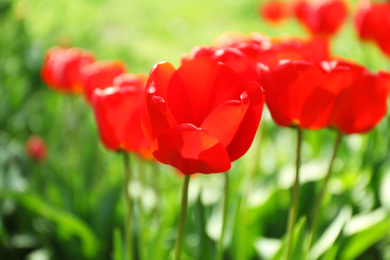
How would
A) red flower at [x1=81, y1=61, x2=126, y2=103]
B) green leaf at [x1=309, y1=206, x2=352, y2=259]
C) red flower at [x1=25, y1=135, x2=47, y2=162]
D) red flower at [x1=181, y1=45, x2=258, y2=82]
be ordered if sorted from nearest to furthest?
1. red flower at [x1=181, y1=45, x2=258, y2=82]
2. green leaf at [x1=309, y1=206, x2=352, y2=259]
3. red flower at [x1=81, y1=61, x2=126, y2=103]
4. red flower at [x1=25, y1=135, x2=47, y2=162]

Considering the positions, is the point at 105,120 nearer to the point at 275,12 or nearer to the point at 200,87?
the point at 200,87

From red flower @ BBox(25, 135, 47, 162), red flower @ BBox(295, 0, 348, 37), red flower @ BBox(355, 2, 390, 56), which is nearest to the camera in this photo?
red flower @ BBox(25, 135, 47, 162)

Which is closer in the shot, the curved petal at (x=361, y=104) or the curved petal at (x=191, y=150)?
the curved petal at (x=191, y=150)

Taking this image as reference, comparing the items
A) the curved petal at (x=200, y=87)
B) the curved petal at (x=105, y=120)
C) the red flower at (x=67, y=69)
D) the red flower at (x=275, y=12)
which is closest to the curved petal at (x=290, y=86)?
the curved petal at (x=200, y=87)

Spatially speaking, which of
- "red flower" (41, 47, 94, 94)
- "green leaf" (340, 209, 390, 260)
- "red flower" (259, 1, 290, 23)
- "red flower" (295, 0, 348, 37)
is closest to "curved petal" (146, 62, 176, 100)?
"green leaf" (340, 209, 390, 260)

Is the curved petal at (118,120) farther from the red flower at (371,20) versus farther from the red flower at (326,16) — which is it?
the red flower at (326,16)

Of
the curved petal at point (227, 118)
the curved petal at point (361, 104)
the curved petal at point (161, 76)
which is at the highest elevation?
the curved petal at point (161, 76)

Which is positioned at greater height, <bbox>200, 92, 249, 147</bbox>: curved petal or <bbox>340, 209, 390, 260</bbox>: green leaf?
<bbox>200, 92, 249, 147</bbox>: curved petal

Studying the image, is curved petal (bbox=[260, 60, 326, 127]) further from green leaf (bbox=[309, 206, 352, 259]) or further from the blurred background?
green leaf (bbox=[309, 206, 352, 259])

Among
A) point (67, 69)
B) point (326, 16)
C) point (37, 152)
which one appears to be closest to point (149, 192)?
point (37, 152)
